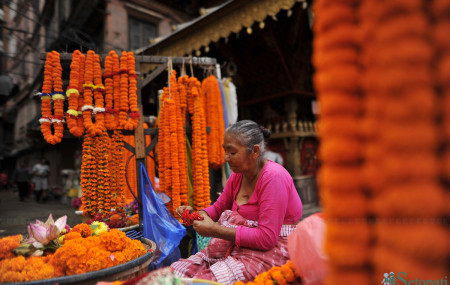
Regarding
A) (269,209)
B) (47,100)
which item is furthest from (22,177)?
(269,209)

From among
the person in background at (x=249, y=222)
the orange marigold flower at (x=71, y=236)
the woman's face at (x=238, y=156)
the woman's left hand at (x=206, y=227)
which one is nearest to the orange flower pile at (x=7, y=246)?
the orange marigold flower at (x=71, y=236)

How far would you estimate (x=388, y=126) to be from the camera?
53 cm

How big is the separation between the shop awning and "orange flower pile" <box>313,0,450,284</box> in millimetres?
3966

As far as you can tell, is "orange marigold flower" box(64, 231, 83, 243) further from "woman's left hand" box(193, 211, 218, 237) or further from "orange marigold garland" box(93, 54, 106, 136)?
"orange marigold garland" box(93, 54, 106, 136)

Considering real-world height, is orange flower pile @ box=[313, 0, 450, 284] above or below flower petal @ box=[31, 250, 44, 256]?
above

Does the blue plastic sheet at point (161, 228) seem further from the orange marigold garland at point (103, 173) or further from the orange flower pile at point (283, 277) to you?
the orange flower pile at point (283, 277)

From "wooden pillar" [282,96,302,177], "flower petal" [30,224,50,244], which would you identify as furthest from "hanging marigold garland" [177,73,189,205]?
"wooden pillar" [282,96,302,177]

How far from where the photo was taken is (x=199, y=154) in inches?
133

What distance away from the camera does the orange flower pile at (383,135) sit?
0.50 meters

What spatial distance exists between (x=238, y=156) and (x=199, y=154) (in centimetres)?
150

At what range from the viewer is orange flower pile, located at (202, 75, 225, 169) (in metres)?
3.59

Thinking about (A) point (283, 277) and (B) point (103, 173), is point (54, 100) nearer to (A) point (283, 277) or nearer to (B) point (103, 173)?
(B) point (103, 173)

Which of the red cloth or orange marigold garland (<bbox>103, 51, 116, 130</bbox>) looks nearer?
the red cloth

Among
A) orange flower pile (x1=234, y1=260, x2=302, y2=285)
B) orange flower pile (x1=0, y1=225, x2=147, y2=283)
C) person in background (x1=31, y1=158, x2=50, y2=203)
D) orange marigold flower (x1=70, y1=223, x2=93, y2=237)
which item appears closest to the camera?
orange flower pile (x1=234, y1=260, x2=302, y2=285)
